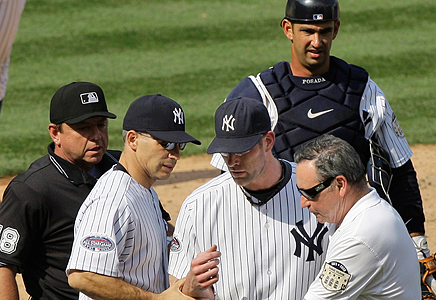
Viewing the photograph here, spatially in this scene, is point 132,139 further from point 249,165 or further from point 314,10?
point 314,10

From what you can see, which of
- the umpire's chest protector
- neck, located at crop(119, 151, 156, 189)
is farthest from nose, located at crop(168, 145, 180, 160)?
the umpire's chest protector

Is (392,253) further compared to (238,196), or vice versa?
(238,196)

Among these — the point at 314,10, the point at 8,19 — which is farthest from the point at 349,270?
the point at 8,19

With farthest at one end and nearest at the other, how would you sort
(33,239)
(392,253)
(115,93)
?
(115,93), (33,239), (392,253)

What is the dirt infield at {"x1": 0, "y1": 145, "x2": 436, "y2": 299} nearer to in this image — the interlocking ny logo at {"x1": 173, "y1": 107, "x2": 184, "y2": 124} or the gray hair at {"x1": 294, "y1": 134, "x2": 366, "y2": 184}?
the interlocking ny logo at {"x1": 173, "y1": 107, "x2": 184, "y2": 124}

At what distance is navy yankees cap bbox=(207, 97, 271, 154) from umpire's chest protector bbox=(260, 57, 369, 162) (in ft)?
3.15

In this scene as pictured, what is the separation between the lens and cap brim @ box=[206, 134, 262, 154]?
2.85m

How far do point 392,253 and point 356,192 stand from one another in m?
0.30

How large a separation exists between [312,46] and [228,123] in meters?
1.29

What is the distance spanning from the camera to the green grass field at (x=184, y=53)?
9.59 m

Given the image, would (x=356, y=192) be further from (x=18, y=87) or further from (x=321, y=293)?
(x=18, y=87)

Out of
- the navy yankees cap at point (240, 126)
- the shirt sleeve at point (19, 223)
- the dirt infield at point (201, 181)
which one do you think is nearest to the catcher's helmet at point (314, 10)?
the navy yankees cap at point (240, 126)

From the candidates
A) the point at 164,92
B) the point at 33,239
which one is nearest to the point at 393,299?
the point at 33,239

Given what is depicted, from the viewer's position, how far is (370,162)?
395 centimetres
